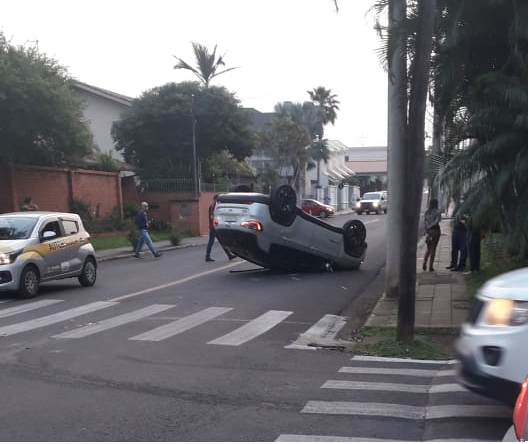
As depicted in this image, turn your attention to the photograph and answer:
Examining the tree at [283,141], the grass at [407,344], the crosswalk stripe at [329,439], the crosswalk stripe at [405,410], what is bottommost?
the grass at [407,344]

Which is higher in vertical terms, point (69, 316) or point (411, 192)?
point (411, 192)

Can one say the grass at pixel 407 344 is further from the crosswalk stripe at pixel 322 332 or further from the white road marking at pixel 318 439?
the white road marking at pixel 318 439

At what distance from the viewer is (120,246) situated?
2880cm

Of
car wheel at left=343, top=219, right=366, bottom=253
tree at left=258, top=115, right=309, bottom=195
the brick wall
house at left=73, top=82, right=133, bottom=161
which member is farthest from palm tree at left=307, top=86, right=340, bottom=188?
car wheel at left=343, top=219, right=366, bottom=253

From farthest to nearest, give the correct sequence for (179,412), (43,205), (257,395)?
(43,205)
(257,395)
(179,412)

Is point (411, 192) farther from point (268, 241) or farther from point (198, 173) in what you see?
point (198, 173)

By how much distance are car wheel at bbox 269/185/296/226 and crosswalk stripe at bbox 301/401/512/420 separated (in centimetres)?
993

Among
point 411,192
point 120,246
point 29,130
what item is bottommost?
point 120,246

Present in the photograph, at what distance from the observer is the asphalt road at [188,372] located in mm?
6051

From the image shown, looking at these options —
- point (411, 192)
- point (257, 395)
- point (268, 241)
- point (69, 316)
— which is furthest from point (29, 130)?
point (257, 395)

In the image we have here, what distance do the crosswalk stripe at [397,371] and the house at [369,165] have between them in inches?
3110

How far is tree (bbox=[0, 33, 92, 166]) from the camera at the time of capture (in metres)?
24.0

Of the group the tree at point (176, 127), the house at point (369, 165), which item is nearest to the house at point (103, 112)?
the tree at point (176, 127)

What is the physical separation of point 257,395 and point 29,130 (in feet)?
65.7
